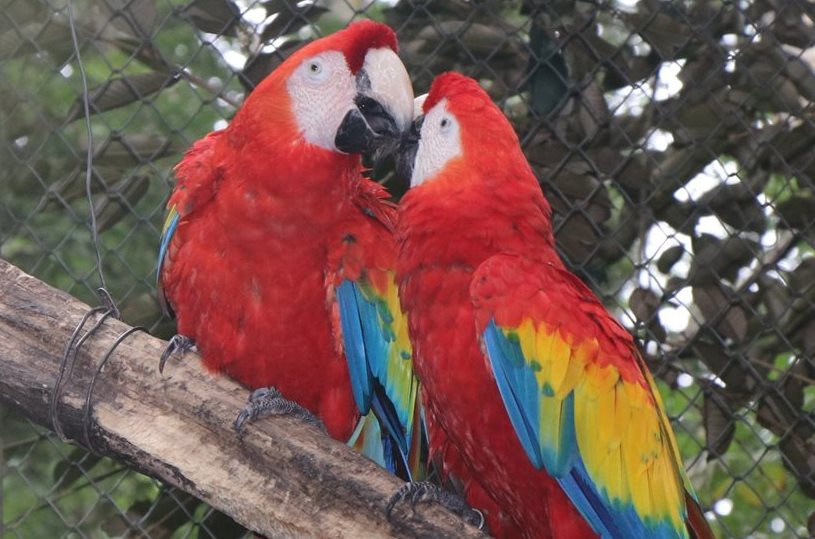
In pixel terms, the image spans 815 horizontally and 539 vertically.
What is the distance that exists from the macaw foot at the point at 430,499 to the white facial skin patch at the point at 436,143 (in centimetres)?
45

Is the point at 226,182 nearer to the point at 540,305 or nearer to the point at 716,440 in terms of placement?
the point at 540,305

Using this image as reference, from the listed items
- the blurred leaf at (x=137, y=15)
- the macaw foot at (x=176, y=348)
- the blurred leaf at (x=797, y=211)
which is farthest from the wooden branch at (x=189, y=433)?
the blurred leaf at (x=797, y=211)

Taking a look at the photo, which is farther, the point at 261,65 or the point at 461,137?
the point at 261,65

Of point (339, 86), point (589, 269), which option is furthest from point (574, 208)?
point (339, 86)

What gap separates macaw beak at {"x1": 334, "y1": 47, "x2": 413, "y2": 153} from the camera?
65.4 inches

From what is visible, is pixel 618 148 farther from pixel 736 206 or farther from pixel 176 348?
pixel 176 348

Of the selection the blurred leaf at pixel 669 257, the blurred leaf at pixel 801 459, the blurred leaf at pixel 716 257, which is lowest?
the blurred leaf at pixel 801 459

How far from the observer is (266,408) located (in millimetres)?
1438

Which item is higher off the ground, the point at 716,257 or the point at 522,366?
the point at 522,366

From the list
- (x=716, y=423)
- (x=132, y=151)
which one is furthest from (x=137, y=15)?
(x=716, y=423)

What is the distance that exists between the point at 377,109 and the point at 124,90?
0.72 metres

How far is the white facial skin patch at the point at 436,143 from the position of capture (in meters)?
1.62

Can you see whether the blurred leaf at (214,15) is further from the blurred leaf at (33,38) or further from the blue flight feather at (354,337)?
the blue flight feather at (354,337)

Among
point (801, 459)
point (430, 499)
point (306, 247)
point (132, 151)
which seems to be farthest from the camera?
point (132, 151)
